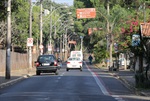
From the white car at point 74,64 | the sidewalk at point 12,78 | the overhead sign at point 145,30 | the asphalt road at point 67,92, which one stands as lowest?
the asphalt road at point 67,92

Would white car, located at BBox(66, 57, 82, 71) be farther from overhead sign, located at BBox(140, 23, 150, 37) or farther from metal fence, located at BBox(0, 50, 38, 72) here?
overhead sign, located at BBox(140, 23, 150, 37)

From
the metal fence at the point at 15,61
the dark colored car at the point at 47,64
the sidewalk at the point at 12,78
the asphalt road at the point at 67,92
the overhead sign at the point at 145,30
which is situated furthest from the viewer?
the metal fence at the point at 15,61

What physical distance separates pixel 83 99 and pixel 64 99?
0.72 m

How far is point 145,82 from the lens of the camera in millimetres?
24594

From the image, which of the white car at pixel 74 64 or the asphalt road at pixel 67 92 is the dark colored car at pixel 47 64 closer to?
the asphalt road at pixel 67 92

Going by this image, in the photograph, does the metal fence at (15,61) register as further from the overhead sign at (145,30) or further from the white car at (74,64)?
the overhead sign at (145,30)

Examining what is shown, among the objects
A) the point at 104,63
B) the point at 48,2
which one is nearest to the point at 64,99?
the point at 104,63

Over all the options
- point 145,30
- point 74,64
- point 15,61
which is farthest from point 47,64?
point 145,30

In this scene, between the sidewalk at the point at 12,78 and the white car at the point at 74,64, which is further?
the white car at the point at 74,64

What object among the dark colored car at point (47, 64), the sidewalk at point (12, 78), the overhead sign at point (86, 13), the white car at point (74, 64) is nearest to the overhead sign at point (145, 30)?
the sidewalk at point (12, 78)

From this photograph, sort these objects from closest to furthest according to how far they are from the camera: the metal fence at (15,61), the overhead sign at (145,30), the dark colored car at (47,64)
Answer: the overhead sign at (145,30)
the dark colored car at (47,64)
the metal fence at (15,61)

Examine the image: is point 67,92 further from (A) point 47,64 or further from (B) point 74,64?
(B) point 74,64

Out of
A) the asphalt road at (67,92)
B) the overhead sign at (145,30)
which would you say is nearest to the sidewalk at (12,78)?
the asphalt road at (67,92)

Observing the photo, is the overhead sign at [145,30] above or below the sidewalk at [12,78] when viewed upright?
above
